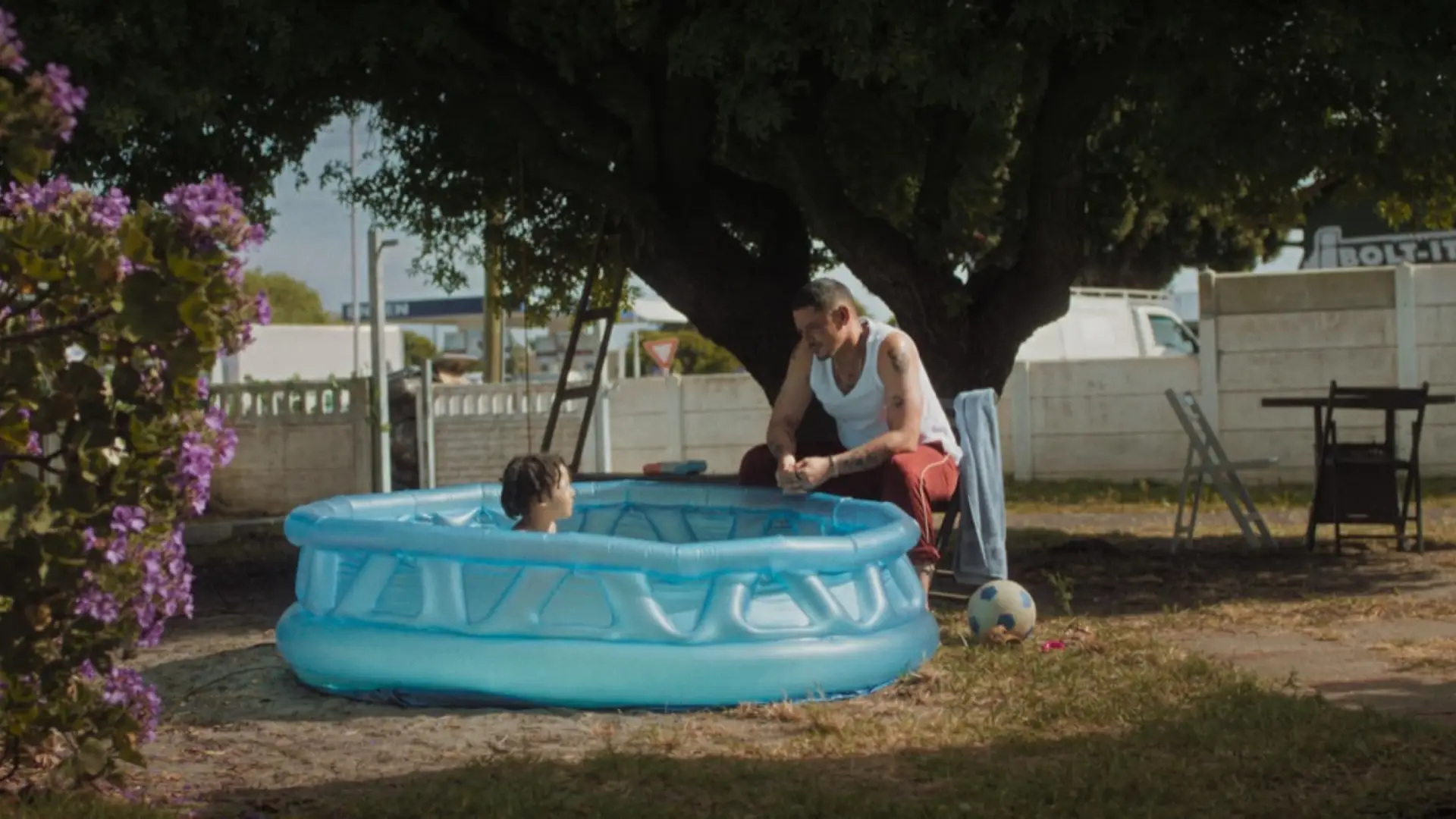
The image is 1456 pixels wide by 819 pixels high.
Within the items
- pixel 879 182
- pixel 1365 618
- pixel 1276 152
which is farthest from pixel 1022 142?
pixel 1365 618

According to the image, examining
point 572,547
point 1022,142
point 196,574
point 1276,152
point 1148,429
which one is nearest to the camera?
point 572,547

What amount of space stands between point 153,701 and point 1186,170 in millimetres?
8936

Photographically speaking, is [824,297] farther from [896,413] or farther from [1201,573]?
[1201,573]

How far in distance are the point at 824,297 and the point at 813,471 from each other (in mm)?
873

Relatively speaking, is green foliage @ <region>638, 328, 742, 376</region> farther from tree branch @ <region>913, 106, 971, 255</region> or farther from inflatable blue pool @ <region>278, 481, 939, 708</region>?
inflatable blue pool @ <region>278, 481, 939, 708</region>

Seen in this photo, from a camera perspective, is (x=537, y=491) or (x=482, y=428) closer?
(x=537, y=491)

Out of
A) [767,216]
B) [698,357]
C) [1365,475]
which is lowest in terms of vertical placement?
[1365,475]

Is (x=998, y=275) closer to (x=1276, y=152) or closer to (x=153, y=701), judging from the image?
(x=1276, y=152)

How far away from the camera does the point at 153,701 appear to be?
5.00 metres

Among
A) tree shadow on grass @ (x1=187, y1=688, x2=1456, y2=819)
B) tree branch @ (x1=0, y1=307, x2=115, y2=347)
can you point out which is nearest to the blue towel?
tree shadow on grass @ (x1=187, y1=688, x2=1456, y2=819)

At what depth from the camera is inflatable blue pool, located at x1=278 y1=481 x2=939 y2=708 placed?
6312 millimetres

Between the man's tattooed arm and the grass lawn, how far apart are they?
2.95 feet

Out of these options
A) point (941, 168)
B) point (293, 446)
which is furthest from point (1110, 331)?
point (941, 168)

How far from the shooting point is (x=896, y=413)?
8055 millimetres
